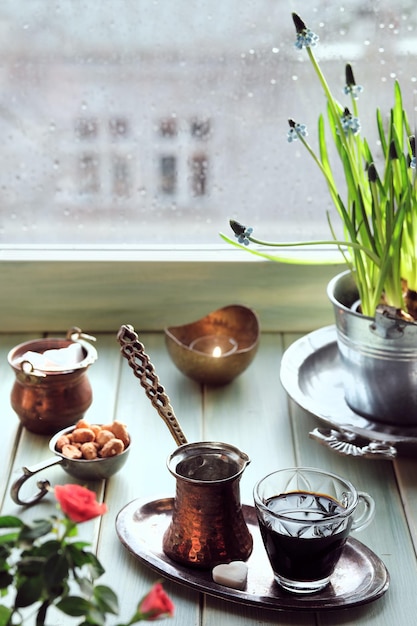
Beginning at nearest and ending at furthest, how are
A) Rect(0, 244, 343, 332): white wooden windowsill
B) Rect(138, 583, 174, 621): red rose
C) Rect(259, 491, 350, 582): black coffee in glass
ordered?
Rect(138, 583, 174, 621): red rose, Rect(259, 491, 350, 582): black coffee in glass, Rect(0, 244, 343, 332): white wooden windowsill

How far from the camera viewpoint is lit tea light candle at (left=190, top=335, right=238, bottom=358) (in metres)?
1.25

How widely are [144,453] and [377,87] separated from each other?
22.7 inches

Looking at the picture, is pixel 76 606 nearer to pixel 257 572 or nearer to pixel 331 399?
pixel 257 572

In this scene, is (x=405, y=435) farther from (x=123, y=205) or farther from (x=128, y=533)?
(x=123, y=205)

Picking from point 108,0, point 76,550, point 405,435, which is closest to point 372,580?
point 405,435

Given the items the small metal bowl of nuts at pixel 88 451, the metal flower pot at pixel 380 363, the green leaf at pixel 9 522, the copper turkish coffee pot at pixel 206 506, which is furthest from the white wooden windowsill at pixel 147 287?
the green leaf at pixel 9 522

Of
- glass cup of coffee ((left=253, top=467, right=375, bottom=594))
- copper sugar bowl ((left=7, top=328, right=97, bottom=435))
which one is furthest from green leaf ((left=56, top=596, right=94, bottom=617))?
copper sugar bowl ((left=7, top=328, right=97, bottom=435))

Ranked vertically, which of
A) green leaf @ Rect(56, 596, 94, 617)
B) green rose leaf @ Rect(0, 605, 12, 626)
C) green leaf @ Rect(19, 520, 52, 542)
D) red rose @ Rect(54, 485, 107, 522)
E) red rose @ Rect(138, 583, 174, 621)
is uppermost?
red rose @ Rect(54, 485, 107, 522)

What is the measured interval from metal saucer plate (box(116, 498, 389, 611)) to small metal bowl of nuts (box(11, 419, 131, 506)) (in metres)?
0.07

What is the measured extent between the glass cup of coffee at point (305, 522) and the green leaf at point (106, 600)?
0.23m

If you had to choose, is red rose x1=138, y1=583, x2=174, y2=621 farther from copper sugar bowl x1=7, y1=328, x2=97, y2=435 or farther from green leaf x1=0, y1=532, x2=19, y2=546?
copper sugar bowl x1=7, y1=328, x2=97, y2=435

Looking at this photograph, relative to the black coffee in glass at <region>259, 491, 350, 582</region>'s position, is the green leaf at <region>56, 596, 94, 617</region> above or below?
above

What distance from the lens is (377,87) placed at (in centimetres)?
130

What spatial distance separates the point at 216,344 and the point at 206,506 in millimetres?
418
